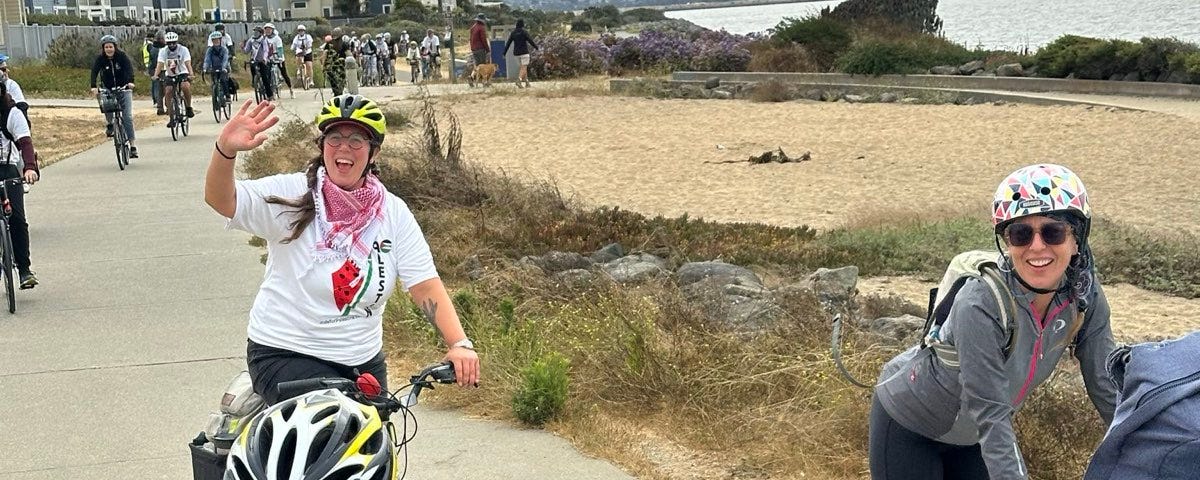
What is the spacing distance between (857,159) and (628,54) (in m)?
20.6

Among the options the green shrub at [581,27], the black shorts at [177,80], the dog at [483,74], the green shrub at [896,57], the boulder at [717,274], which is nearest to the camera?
the boulder at [717,274]

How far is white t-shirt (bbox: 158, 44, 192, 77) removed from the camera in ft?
72.4

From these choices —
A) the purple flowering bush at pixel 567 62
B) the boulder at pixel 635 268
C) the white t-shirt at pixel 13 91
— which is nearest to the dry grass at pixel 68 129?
the white t-shirt at pixel 13 91

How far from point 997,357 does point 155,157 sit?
Answer: 58.0 feet

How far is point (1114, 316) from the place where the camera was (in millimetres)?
9141

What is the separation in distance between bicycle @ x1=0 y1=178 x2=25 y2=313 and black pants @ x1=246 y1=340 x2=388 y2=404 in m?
6.00

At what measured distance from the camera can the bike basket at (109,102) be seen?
17969mm

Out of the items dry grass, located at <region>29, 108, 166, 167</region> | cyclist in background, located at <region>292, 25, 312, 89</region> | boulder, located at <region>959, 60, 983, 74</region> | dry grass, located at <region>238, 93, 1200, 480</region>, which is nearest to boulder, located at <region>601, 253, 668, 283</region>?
dry grass, located at <region>238, 93, 1200, 480</region>

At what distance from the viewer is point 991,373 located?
342cm

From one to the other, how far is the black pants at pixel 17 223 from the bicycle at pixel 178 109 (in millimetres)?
11690

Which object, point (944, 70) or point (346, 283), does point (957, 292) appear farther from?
→ point (944, 70)

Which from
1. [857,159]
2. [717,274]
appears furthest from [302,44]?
[717,274]

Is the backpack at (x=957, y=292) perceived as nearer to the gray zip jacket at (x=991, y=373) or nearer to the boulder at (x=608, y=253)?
the gray zip jacket at (x=991, y=373)

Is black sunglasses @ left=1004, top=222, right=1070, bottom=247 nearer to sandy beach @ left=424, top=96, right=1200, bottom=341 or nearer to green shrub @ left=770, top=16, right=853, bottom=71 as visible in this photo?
sandy beach @ left=424, top=96, right=1200, bottom=341
